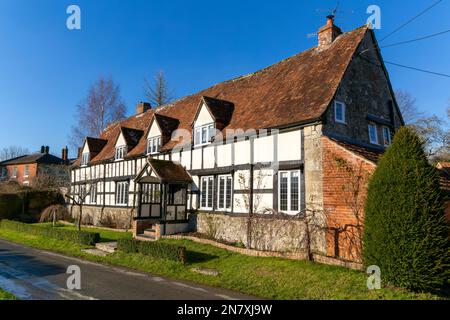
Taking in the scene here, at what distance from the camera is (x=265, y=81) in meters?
20.2

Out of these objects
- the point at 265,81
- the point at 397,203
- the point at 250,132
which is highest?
the point at 265,81

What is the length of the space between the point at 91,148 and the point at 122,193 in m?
8.15

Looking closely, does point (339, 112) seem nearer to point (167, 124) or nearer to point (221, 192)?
point (221, 192)

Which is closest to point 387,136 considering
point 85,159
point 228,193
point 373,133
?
point 373,133

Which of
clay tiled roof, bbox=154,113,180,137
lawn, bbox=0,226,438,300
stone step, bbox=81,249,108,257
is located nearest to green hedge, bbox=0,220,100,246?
stone step, bbox=81,249,108,257

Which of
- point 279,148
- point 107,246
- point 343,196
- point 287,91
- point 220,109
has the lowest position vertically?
point 107,246

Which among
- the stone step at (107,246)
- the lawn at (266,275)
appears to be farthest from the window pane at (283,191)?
the stone step at (107,246)

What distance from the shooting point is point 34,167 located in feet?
Answer: 171

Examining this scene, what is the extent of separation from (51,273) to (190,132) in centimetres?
1129

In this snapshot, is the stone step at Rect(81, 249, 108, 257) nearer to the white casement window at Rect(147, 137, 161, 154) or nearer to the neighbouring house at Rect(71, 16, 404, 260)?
the neighbouring house at Rect(71, 16, 404, 260)

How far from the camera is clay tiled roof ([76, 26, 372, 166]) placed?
14644 millimetres

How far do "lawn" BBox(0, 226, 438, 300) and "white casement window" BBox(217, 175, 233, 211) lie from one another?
8.12 feet
